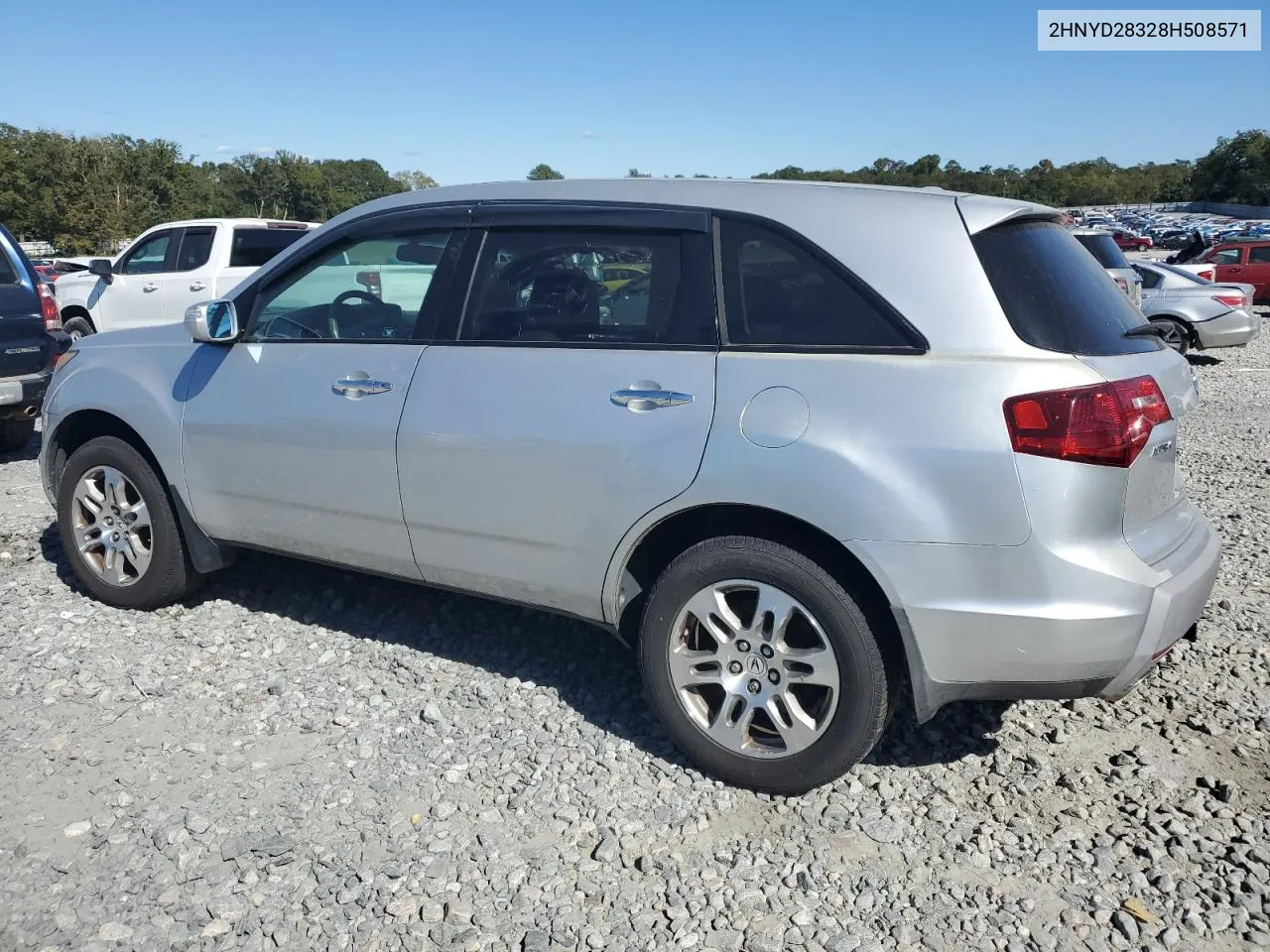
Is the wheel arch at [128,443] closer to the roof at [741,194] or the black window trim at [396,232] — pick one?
the black window trim at [396,232]

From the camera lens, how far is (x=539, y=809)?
3250 millimetres

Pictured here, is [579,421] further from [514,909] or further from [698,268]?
[514,909]

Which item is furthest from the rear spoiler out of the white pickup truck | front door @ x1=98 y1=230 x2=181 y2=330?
front door @ x1=98 y1=230 x2=181 y2=330

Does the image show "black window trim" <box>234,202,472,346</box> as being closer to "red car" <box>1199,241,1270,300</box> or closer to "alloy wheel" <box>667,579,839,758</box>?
"alloy wheel" <box>667,579,839,758</box>

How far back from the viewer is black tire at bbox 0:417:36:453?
8469 millimetres

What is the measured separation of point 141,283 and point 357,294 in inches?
383

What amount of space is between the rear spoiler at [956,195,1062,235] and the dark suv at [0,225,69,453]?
676cm

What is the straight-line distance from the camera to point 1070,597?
2.83 metres

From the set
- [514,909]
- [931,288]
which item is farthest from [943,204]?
[514,909]

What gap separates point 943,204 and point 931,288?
0.32m

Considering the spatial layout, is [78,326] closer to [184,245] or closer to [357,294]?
[184,245]

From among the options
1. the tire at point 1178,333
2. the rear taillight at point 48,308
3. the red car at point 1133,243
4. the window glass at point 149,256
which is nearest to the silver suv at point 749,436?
the rear taillight at point 48,308

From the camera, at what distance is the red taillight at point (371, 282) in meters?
4.21

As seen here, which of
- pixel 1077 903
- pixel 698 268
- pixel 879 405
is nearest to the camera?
pixel 1077 903
